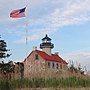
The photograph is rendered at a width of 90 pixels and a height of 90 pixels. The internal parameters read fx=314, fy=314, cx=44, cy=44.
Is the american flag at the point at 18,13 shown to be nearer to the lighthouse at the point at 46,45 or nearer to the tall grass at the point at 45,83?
the tall grass at the point at 45,83

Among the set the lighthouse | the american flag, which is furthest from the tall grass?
the lighthouse

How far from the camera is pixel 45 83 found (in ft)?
51.2

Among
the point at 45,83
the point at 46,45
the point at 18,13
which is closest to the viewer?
the point at 45,83

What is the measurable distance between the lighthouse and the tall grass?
37.8 meters

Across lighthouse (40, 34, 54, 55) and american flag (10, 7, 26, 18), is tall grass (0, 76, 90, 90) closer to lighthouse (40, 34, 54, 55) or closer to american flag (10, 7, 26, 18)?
american flag (10, 7, 26, 18)

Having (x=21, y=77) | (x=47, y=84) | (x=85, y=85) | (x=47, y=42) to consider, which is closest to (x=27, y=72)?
(x=21, y=77)

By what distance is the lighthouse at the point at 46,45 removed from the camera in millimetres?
53656

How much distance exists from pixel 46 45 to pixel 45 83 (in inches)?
1501

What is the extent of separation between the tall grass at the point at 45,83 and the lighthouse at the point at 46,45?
37.8m

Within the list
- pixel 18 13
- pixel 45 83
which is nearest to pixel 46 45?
pixel 18 13

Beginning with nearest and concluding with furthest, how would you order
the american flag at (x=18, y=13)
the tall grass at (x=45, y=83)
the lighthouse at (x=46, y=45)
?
the tall grass at (x=45, y=83)
the american flag at (x=18, y=13)
the lighthouse at (x=46, y=45)

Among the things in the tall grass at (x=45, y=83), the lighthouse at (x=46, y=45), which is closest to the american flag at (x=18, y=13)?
the tall grass at (x=45, y=83)

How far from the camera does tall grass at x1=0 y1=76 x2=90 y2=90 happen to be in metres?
15.2

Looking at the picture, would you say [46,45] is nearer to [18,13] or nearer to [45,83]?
[18,13]
